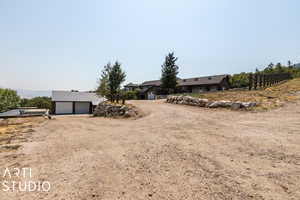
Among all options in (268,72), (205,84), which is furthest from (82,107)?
(268,72)

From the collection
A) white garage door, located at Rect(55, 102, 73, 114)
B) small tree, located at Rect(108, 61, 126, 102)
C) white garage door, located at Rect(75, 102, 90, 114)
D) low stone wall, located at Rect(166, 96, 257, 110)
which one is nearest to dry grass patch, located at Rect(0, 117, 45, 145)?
small tree, located at Rect(108, 61, 126, 102)

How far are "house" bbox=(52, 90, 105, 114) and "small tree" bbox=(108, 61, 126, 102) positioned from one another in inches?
479

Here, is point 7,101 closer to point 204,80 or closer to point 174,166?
point 174,166

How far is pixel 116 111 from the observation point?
55.2ft

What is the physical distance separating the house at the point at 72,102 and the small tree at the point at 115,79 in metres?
12.2

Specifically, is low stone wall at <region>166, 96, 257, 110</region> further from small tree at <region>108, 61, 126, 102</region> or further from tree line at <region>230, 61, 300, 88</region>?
tree line at <region>230, 61, 300, 88</region>

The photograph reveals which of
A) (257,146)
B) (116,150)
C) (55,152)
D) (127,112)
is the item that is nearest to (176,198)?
(116,150)

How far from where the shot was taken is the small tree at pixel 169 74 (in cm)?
3647

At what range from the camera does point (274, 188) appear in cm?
314

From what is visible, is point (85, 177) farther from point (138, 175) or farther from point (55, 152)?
point (55, 152)

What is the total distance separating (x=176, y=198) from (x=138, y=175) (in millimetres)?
1177

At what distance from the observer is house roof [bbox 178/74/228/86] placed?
38338mm

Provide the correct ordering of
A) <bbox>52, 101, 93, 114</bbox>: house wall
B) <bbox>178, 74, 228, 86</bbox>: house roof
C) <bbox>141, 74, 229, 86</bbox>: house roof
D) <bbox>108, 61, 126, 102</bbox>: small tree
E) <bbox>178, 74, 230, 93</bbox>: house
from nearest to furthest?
1. <bbox>108, 61, 126, 102</bbox>: small tree
2. <bbox>52, 101, 93, 114</bbox>: house wall
3. <bbox>178, 74, 230, 93</bbox>: house
4. <bbox>178, 74, 228, 86</bbox>: house roof
5. <bbox>141, 74, 229, 86</bbox>: house roof

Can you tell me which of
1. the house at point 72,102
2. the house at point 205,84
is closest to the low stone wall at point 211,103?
the house at point 72,102
